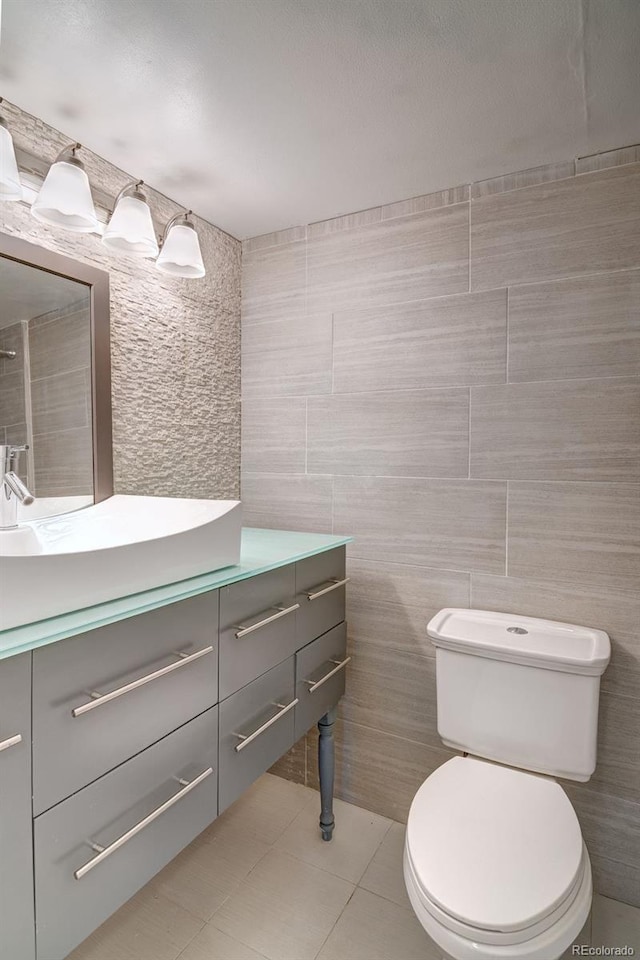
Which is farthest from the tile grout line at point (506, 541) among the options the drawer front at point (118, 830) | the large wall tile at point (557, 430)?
the drawer front at point (118, 830)

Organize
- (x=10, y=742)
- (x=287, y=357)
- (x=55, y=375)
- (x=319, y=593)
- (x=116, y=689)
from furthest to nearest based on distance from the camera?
(x=287, y=357), (x=319, y=593), (x=55, y=375), (x=116, y=689), (x=10, y=742)

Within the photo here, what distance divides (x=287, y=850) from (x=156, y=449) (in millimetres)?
1415

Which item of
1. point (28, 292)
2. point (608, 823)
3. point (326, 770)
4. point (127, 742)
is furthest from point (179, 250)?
point (608, 823)

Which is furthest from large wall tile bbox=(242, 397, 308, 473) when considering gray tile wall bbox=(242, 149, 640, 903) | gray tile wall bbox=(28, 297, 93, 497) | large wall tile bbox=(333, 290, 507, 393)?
gray tile wall bbox=(28, 297, 93, 497)

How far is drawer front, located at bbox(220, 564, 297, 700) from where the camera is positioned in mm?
1231

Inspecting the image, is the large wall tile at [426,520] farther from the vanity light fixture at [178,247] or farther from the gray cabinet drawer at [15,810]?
the gray cabinet drawer at [15,810]

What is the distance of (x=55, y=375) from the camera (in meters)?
1.39

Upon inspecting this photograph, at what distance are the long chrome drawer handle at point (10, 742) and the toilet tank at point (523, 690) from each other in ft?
3.59

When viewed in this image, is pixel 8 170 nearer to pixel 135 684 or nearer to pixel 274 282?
pixel 274 282

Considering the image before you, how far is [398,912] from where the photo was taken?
4.86 feet

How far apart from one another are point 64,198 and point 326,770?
1906 mm

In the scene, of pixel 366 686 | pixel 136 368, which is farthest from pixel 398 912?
pixel 136 368

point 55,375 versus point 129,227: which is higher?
point 129,227

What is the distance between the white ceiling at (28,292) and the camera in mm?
1268
